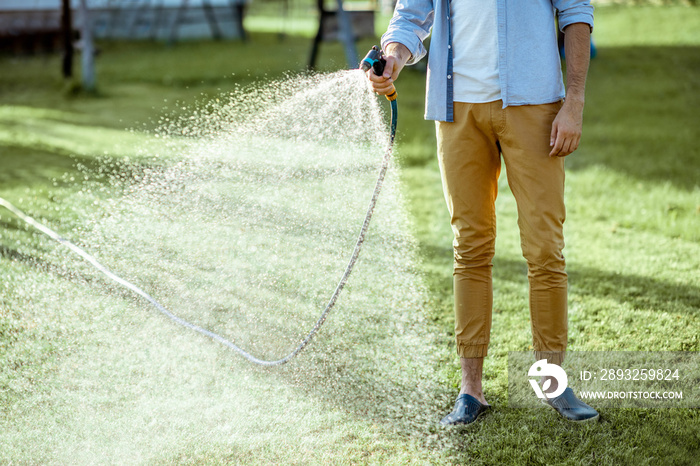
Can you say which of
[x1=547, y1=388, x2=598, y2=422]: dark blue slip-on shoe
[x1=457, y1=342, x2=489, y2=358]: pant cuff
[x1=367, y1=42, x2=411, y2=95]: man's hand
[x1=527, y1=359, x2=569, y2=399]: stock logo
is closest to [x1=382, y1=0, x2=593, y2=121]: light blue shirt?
[x1=367, y1=42, x2=411, y2=95]: man's hand

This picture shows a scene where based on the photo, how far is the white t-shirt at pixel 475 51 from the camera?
2.29 meters

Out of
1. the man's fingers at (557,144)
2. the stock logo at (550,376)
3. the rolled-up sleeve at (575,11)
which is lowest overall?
the stock logo at (550,376)

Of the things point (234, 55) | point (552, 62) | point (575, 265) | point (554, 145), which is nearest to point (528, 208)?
point (554, 145)

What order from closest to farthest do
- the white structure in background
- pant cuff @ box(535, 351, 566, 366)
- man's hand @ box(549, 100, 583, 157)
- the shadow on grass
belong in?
Result: man's hand @ box(549, 100, 583, 157)
pant cuff @ box(535, 351, 566, 366)
the shadow on grass
the white structure in background

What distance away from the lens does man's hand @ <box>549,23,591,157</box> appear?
2.25m

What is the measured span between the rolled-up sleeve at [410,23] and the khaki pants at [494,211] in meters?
0.29

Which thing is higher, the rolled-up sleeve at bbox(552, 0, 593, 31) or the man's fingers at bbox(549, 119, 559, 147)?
the rolled-up sleeve at bbox(552, 0, 593, 31)

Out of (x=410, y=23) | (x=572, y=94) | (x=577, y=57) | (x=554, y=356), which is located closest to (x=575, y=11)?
(x=577, y=57)

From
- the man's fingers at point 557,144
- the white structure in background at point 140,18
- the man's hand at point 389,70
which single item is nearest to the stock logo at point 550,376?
the man's fingers at point 557,144

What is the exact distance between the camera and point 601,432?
240 centimetres

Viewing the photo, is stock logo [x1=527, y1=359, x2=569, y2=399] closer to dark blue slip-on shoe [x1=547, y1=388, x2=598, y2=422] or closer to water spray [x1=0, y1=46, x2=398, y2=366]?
dark blue slip-on shoe [x1=547, y1=388, x2=598, y2=422]

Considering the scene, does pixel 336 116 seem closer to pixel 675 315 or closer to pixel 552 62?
pixel 552 62

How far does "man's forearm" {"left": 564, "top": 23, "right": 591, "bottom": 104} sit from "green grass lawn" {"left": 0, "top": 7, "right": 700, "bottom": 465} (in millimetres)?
1129

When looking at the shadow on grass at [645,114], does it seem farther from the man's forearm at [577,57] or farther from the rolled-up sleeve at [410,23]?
the rolled-up sleeve at [410,23]
